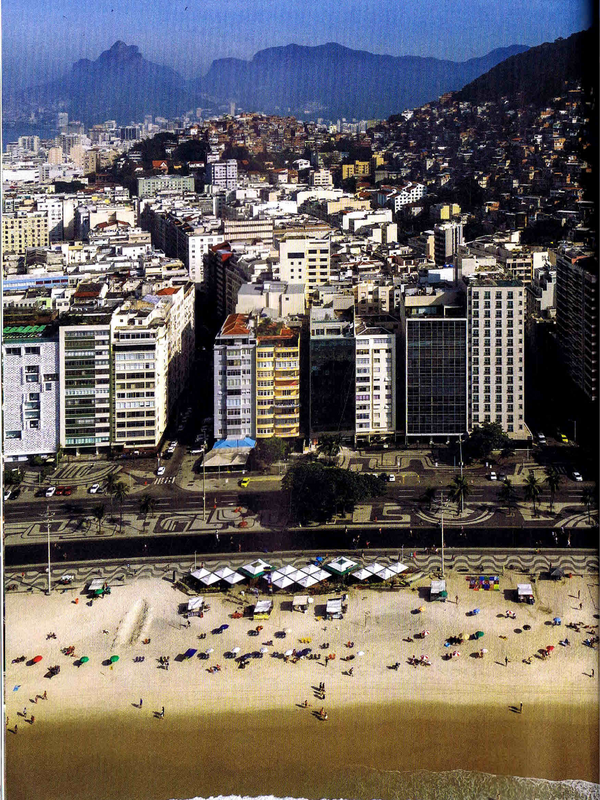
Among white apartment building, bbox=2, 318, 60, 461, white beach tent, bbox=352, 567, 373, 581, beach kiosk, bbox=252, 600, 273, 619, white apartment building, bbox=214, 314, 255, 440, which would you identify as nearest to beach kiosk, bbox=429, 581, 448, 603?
white beach tent, bbox=352, 567, 373, 581

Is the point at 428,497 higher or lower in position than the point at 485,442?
lower

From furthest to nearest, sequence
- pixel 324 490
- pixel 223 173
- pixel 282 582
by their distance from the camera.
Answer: pixel 223 173, pixel 324 490, pixel 282 582

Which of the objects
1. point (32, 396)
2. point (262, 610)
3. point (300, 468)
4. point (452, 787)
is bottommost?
point (452, 787)

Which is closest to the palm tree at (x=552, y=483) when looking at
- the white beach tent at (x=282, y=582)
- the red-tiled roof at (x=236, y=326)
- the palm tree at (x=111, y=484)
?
the white beach tent at (x=282, y=582)

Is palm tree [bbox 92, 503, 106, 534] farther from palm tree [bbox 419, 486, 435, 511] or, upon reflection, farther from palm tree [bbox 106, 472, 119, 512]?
palm tree [bbox 419, 486, 435, 511]

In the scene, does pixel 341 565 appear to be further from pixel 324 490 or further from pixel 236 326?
pixel 236 326

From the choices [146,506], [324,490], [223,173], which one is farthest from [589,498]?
[223,173]

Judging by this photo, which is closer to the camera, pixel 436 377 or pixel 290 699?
pixel 290 699
